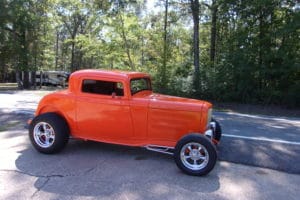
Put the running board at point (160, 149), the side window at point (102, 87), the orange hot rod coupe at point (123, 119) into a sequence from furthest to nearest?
1. the side window at point (102, 87)
2. the running board at point (160, 149)
3. the orange hot rod coupe at point (123, 119)

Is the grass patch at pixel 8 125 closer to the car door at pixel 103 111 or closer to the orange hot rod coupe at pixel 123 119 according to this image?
the orange hot rod coupe at pixel 123 119

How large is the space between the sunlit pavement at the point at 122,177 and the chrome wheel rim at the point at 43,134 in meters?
0.23

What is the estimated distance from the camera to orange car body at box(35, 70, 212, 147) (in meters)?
5.11

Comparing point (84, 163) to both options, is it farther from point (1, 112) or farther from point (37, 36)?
point (37, 36)

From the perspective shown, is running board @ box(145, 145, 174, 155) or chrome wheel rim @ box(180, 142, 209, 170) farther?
running board @ box(145, 145, 174, 155)

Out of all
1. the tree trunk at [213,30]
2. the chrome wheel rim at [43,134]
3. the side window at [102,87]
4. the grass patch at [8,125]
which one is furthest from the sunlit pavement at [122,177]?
the tree trunk at [213,30]

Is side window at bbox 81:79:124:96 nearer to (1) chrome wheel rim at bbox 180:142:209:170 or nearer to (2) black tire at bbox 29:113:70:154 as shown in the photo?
(2) black tire at bbox 29:113:70:154

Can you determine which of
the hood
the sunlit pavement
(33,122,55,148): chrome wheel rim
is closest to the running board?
the sunlit pavement

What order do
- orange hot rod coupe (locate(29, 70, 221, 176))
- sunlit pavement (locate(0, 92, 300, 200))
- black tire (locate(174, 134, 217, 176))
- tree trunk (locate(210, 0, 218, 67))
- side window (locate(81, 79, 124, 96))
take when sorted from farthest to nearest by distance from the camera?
1. tree trunk (locate(210, 0, 218, 67))
2. side window (locate(81, 79, 124, 96))
3. orange hot rod coupe (locate(29, 70, 221, 176))
4. black tire (locate(174, 134, 217, 176))
5. sunlit pavement (locate(0, 92, 300, 200))

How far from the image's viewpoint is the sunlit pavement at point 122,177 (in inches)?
159

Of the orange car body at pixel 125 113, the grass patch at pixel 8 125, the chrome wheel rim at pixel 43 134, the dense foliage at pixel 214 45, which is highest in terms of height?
the dense foliage at pixel 214 45

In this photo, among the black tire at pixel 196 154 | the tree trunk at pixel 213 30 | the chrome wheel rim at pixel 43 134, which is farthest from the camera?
the tree trunk at pixel 213 30

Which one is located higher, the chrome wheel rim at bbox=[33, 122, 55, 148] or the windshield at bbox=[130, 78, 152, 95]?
the windshield at bbox=[130, 78, 152, 95]

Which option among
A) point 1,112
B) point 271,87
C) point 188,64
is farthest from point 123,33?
point 1,112
